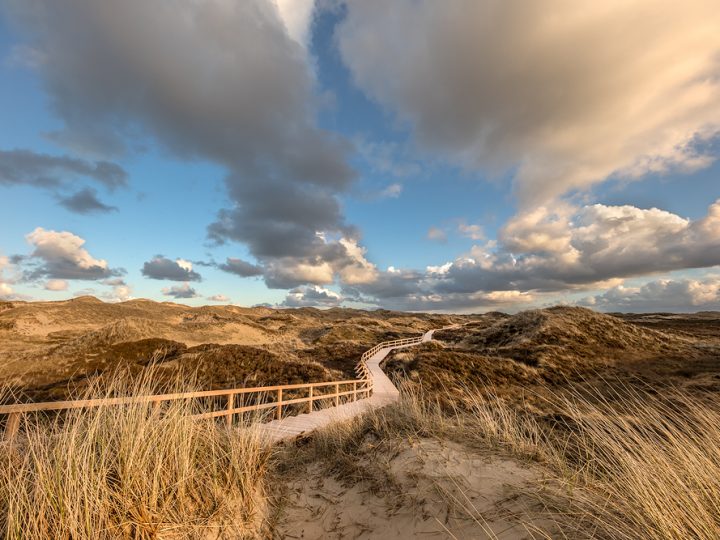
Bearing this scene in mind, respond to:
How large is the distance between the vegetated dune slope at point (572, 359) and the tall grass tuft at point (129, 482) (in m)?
Result: 15.8

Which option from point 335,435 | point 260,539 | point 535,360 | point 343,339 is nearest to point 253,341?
point 343,339

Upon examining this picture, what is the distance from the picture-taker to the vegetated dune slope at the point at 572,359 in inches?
884

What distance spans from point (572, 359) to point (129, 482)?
Result: 102 feet

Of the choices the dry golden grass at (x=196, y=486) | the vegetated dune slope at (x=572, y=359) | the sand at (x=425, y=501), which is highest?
the dry golden grass at (x=196, y=486)

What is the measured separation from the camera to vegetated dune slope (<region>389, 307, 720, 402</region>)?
73.7ft

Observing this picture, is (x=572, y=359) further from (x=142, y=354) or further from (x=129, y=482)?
(x=142, y=354)

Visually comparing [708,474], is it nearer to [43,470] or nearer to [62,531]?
[62,531]

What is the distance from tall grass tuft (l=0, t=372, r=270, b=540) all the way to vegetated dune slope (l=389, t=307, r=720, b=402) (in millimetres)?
15784

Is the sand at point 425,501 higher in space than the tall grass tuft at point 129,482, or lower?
lower

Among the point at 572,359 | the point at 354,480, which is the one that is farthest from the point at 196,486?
the point at 572,359

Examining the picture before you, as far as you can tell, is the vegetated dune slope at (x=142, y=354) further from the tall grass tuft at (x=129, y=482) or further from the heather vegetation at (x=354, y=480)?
the tall grass tuft at (x=129, y=482)

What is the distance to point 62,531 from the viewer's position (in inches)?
107

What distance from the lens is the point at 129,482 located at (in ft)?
10.4

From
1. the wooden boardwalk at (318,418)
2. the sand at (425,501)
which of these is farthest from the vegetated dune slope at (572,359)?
the sand at (425,501)
